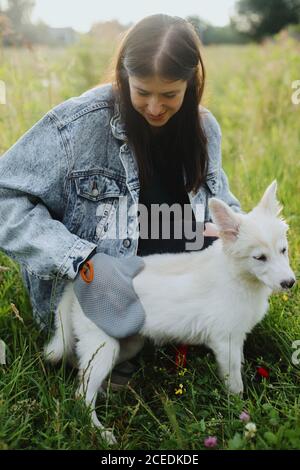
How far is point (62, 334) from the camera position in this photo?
2.21 metres

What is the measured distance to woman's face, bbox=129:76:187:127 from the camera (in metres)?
2.11

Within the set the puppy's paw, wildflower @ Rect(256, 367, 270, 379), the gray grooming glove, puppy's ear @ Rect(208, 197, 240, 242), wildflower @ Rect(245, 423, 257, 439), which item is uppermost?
puppy's ear @ Rect(208, 197, 240, 242)

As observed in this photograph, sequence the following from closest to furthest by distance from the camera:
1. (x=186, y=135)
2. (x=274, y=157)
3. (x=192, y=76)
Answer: (x=192, y=76) < (x=186, y=135) < (x=274, y=157)

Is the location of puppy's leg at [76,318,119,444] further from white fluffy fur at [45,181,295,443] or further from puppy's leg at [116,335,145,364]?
puppy's leg at [116,335,145,364]

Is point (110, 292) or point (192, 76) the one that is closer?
point (110, 292)

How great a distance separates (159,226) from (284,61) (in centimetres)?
384

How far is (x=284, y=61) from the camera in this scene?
5.74 meters

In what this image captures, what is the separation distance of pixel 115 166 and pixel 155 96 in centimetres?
39

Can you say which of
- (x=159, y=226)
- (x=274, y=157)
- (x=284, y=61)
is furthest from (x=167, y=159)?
(x=284, y=61)

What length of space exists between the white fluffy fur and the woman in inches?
8.0

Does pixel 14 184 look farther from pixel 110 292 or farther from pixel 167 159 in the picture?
pixel 167 159

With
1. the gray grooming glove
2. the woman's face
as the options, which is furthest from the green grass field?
the woman's face

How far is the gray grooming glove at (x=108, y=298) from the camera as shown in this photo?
2.09m

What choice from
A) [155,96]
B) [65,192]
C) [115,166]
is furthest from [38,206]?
[155,96]
